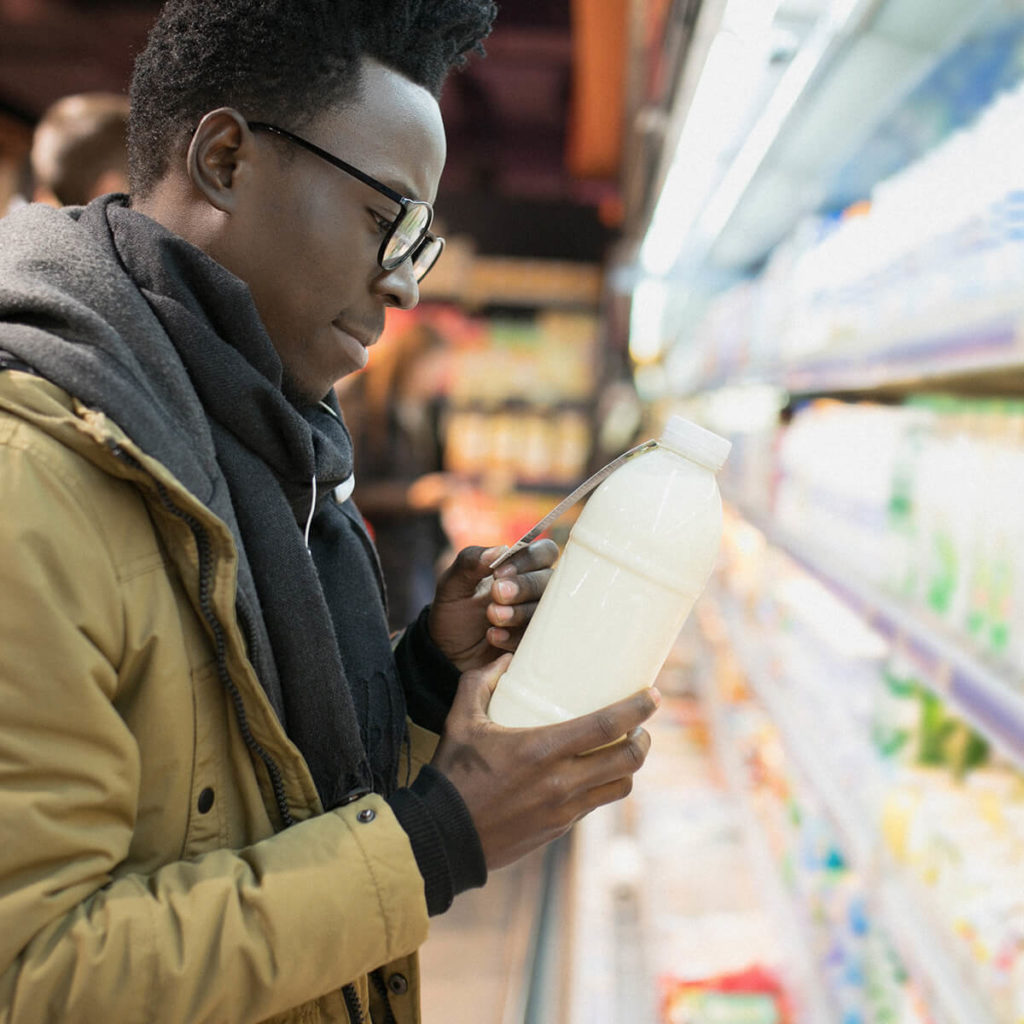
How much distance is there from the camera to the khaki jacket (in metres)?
0.66

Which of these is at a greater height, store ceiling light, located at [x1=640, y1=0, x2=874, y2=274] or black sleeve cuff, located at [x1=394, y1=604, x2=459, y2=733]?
store ceiling light, located at [x1=640, y1=0, x2=874, y2=274]

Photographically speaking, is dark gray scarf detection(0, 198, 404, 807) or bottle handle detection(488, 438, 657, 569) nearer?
dark gray scarf detection(0, 198, 404, 807)

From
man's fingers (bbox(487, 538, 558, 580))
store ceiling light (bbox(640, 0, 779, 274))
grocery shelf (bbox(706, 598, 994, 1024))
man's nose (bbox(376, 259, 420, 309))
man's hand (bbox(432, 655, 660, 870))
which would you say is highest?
store ceiling light (bbox(640, 0, 779, 274))

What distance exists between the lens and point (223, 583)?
2.50 ft

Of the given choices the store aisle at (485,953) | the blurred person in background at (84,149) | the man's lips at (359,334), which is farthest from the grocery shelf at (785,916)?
the blurred person in background at (84,149)

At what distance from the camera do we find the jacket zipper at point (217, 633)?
73 cm

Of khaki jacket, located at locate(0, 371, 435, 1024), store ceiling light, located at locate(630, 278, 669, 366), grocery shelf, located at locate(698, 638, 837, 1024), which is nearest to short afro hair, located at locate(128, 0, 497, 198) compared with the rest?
khaki jacket, located at locate(0, 371, 435, 1024)

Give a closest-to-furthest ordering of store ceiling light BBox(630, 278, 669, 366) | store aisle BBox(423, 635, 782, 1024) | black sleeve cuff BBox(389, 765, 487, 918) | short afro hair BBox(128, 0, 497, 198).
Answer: black sleeve cuff BBox(389, 765, 487, 918), short afro hair BBox(128, 0, 497, 198), store aisle BBox(423, 635, 782, 1024), store ceiling light BBox(630, 278, 669, 366)

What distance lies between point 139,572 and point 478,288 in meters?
5.20

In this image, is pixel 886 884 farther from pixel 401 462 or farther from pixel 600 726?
pixel 401 462

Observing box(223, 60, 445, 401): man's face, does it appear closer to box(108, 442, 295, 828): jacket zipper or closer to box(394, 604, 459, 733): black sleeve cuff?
box(108, 442, 295, 828): jacket zipper

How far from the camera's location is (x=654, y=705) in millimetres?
829

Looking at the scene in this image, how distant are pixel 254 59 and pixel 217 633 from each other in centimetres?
55

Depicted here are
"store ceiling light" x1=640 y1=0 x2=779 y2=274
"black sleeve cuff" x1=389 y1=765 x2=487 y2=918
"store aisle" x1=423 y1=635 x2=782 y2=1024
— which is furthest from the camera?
"store aisle" x1=423 y1=635 x2=782 y2=1024
